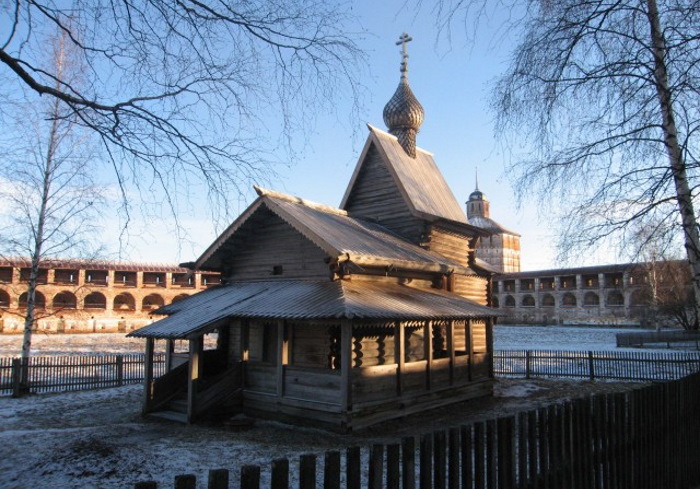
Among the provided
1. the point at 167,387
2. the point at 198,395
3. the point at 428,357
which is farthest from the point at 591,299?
the point at 198,395

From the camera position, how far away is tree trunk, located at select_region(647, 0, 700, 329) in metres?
7.65

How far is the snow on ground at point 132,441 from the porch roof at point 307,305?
8.44ft

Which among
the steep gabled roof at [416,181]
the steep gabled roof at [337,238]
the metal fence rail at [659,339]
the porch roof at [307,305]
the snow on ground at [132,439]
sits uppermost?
the steep gabled roof at [416,181]

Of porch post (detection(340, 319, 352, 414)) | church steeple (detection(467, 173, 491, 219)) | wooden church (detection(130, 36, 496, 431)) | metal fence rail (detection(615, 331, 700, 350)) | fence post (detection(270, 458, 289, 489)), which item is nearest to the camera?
fence post (detection(270, 458, 289, 489))

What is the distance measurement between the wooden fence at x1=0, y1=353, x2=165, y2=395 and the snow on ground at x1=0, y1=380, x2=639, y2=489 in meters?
1.24

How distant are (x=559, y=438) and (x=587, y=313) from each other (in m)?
74.3

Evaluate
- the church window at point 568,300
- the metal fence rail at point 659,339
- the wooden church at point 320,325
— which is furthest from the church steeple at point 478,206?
the wooden church at point 320,325

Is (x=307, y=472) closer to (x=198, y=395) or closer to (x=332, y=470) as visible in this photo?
(x=332, y=470)

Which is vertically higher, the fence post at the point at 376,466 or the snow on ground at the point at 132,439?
the fence post at the point at 376,466

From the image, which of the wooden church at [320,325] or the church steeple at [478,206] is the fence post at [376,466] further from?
the church steeple at [478,206]

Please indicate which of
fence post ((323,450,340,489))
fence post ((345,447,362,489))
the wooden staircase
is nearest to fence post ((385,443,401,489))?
fence post ((345,447,362,489))

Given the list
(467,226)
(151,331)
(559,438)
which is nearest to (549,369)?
(467,226)

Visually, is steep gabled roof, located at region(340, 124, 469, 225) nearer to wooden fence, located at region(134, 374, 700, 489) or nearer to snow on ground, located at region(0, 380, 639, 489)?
snow on ground, located at region(0, 380, 639, 489)

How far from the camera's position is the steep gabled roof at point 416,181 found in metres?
20.4
